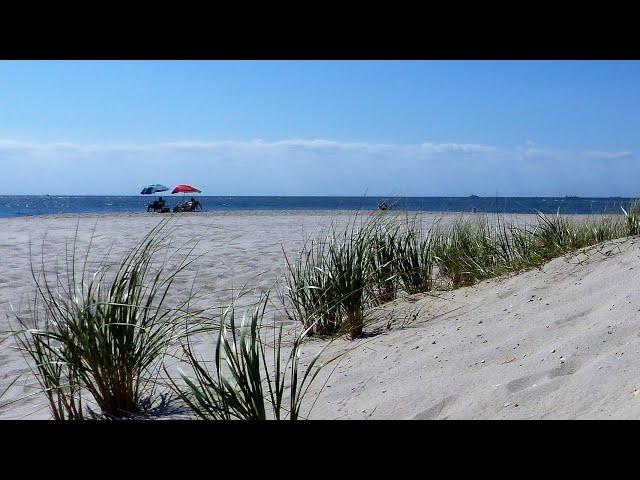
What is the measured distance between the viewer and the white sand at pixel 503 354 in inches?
105

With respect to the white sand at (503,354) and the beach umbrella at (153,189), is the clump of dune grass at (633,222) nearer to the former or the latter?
the white sand at (503,354)

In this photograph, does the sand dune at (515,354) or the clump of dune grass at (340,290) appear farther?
the clump of dune grass at (340,290)

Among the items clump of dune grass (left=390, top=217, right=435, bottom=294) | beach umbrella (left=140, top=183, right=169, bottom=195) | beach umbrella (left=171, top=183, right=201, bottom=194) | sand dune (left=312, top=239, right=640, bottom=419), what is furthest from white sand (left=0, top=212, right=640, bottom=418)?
beach umbrella (left=140, top=183, right=169, bottom=195)

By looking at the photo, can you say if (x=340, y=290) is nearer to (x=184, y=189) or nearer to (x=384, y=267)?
(x=384, y=267)

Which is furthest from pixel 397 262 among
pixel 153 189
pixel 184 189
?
pixel 153 189

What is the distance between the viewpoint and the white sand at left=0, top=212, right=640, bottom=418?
267 centimetres

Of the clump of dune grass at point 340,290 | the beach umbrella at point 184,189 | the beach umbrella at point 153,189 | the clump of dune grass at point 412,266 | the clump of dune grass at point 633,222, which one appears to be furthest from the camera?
the beach umbrella at point 153,189

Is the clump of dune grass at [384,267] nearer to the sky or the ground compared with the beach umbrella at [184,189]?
nearer to the ground

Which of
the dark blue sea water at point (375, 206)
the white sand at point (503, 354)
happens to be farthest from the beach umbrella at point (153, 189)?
the white sand at point (503, 354)
